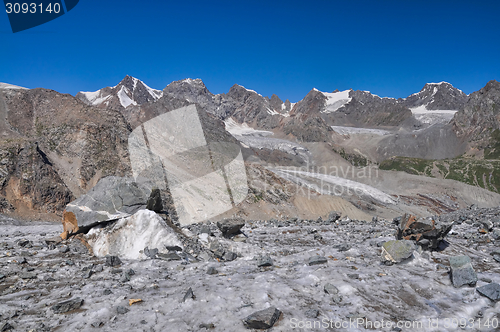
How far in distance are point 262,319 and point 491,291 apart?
16.6ft

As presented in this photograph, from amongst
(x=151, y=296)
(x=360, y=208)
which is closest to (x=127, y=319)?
(x=151, y=296)

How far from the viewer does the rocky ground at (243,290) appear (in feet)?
17.3

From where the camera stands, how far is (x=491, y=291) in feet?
19.7

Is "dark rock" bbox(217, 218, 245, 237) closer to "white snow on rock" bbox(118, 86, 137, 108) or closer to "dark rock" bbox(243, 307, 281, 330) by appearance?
"dark rock" bbox(243, 307, 281, 330)

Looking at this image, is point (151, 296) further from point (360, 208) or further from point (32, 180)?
point (360, 208)

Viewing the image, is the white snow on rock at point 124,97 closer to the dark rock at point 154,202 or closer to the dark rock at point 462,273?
the dark rock at point 154,202

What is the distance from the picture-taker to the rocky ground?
5270 mm

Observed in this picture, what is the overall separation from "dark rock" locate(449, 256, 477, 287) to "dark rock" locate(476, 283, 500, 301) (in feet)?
0.93

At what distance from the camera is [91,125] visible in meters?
36.7

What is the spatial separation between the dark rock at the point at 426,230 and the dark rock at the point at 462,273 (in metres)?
2.21

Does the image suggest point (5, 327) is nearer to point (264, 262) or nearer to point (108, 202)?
point (264, 262)

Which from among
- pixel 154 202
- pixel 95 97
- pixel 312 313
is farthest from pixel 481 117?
pixel 95 97

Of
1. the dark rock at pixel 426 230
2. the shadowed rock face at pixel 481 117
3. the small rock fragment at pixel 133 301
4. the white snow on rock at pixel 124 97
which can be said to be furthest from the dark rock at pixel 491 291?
the white snow on rock at pixel 124 97

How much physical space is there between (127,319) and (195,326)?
1.34 metres
